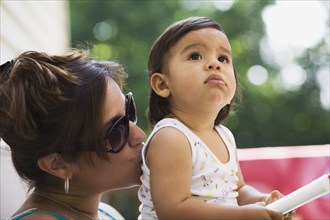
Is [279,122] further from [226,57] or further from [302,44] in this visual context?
[226,57]

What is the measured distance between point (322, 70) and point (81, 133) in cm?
1312

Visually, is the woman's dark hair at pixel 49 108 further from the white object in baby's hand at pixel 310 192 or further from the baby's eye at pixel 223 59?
the white object in baby's hand at pixel 310 192

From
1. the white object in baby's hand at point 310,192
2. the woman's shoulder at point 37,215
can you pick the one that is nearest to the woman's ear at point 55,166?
the woman's shoulder at point 37,215

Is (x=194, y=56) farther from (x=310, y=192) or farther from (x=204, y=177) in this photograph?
(x=310, y=192)

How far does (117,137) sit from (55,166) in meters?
0.20

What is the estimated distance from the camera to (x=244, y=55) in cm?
1416

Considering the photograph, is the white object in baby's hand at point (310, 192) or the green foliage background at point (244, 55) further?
the green foliage background at point (244, 55)

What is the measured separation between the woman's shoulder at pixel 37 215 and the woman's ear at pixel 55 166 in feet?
0.41

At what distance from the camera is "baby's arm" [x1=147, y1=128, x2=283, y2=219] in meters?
1.32

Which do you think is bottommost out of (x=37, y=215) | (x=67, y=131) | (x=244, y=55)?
(x=244, y=55)

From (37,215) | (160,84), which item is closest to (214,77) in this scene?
(160,84)

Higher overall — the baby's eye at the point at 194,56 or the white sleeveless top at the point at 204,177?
the baby's eye at the point at 194,56

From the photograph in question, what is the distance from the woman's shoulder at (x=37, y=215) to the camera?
1.47 m

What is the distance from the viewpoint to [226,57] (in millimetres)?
1640
